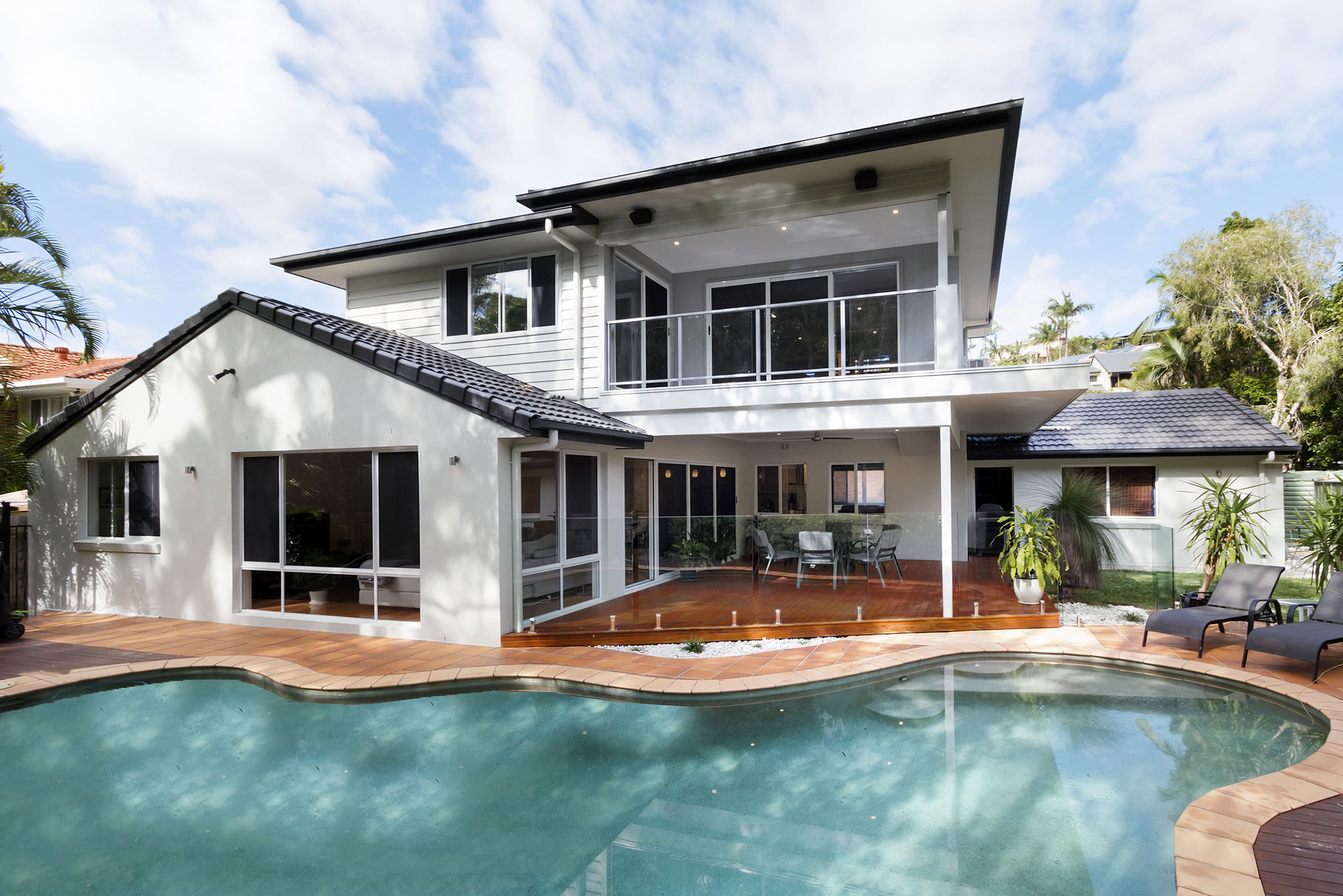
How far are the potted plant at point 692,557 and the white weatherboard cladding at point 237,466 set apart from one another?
7.49 feet

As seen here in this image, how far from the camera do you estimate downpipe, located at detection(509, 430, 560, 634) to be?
8.50m

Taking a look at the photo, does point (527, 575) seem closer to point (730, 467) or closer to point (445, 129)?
point (730, 467)

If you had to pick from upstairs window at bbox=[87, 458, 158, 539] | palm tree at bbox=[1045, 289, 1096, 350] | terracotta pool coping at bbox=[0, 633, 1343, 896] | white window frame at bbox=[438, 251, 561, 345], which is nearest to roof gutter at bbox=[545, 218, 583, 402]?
white window frame at bbox=[438, 251, 561, 345]

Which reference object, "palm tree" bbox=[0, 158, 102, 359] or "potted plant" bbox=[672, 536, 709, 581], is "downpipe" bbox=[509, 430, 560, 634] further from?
"palm tree" bbox=[0, 158, 102, 359]

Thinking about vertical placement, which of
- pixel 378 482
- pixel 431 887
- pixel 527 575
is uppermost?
Result: pixel 378 482

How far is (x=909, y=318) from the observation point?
9859 millimetres

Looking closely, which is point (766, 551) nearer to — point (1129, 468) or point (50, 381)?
point (1129, 468)

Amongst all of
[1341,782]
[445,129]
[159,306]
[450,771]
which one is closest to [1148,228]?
[445,129]

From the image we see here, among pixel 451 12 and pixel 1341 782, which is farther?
pixel 451 12

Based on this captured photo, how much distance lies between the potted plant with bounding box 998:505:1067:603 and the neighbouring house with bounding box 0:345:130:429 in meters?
19.5

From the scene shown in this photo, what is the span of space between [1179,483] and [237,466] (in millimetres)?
17811

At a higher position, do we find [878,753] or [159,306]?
[159,306]

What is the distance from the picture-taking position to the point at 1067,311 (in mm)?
49219

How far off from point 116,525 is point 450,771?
29.7 feet
